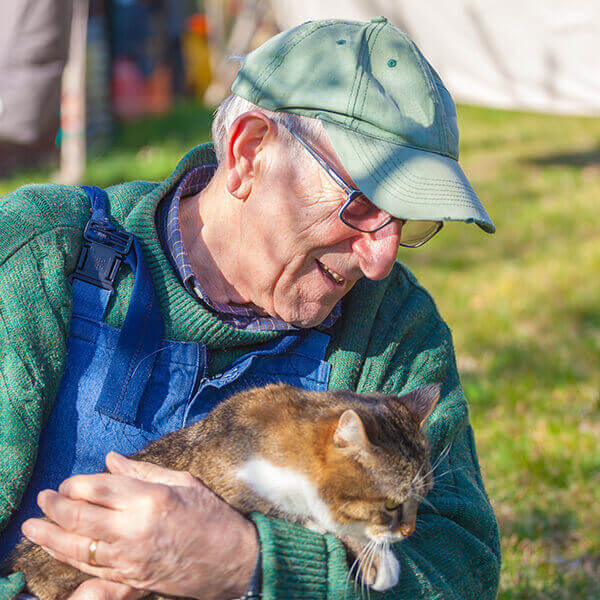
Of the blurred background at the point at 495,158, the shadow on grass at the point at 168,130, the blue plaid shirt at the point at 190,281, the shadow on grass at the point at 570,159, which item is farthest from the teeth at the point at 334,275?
the shadow on grass at the point at 570,159

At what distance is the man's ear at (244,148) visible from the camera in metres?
2.09

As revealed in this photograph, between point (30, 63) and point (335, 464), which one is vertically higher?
point (30, 63)

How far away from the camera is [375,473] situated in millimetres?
1877

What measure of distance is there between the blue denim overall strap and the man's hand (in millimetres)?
324

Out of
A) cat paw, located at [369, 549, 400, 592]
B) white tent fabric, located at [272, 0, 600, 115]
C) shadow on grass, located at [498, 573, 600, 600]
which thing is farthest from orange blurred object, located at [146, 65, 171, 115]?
cat paw, located at [369, 549, 400, 592]

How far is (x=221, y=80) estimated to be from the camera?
1195 centimetres

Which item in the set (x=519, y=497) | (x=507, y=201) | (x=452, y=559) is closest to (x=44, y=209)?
(x=452, y=559)

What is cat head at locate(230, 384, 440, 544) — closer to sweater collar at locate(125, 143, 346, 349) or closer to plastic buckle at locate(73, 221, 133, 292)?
sweater collar at locate(125, 143, 346, 349)

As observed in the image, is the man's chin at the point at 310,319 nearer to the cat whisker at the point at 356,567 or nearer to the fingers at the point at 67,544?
the cat whisker at the point at 356,567

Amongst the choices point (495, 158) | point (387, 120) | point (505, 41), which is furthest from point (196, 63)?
point (387, 120)

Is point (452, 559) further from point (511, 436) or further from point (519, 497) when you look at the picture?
point (511, 436)

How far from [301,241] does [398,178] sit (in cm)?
34

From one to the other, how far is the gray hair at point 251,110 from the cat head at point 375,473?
69 centimetres

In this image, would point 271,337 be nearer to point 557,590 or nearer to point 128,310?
point 128,310
